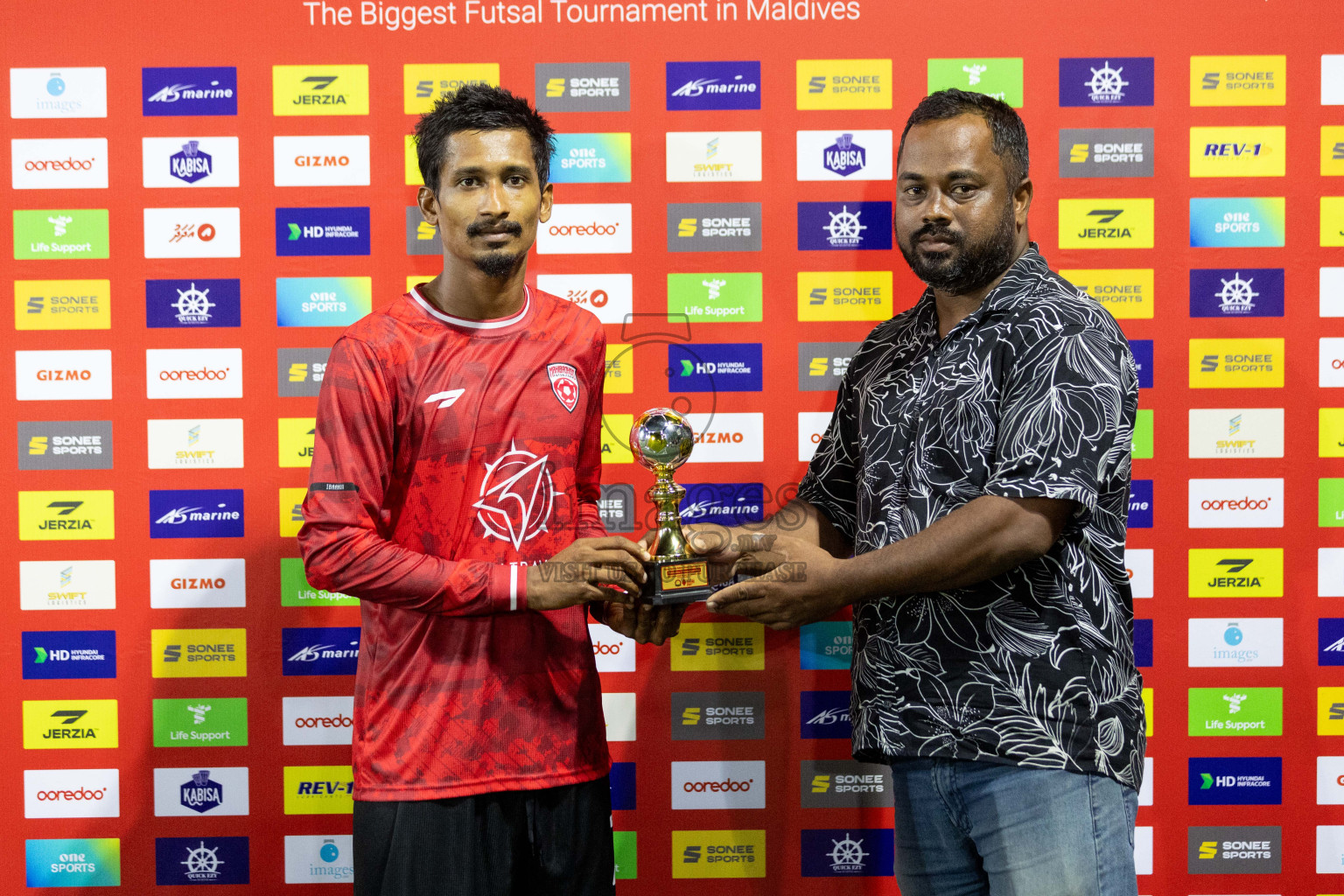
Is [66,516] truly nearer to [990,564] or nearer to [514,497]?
[514,497]

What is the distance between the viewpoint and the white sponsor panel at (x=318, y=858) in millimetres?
2482

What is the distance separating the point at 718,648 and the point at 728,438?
57 cm

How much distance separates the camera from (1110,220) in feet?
7.90

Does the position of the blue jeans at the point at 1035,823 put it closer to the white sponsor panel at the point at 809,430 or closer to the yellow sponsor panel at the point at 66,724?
the white sponsor panel at the point at 809,430

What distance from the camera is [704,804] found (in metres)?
2.50

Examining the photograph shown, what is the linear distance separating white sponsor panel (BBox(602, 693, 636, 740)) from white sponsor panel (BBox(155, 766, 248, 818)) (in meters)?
0.99

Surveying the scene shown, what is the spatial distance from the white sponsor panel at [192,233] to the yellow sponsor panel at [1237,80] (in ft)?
8.36

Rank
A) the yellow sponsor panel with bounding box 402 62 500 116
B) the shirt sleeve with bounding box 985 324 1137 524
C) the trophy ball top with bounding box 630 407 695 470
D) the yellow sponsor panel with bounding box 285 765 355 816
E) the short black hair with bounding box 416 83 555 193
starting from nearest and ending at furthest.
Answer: the shirt sleeve with bounding box 985 324 1137 524
the short black hair with bounding box 416 83 555 193
the trophy ball top with bounding box 630 407 695 470
the yellow sponsor panel with bounding box 402 62 500 116
the yellow sponsor panel with bounding box 285 765 355 816

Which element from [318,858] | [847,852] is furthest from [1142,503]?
[318,858]

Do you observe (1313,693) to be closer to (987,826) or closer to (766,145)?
(987,826)

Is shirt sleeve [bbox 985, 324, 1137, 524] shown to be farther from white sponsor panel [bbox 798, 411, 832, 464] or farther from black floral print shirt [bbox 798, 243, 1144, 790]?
white sponsor panel [bbox 798, 411, 832, 464]

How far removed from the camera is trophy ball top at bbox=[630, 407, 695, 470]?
183 centimetres

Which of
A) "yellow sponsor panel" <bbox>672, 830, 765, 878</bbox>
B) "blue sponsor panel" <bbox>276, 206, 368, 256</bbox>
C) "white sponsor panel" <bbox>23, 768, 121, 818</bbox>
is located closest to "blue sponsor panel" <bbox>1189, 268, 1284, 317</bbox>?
"yellow sponsor panel" <bbox>672, 830, 765, 878</bbox>

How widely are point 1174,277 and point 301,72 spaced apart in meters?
2.36
